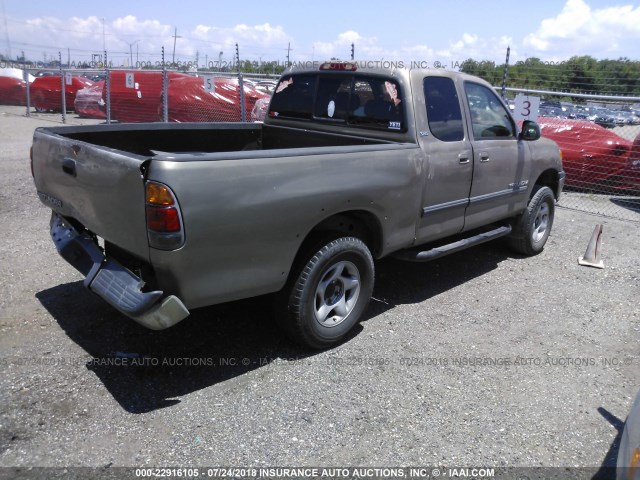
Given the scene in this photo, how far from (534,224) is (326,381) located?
13.0ft

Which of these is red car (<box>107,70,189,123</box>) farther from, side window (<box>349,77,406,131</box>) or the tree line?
side window (<box>349,77,406,131</box>)

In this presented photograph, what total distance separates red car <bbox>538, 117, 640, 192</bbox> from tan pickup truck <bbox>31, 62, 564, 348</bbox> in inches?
195

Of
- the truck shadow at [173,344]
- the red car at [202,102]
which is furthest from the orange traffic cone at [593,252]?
the red car at [202,102]

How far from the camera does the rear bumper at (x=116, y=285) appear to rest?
3.04 metres

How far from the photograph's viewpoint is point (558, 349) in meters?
4.32

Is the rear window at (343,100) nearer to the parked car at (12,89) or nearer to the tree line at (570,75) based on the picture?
the tree line at (570,75)

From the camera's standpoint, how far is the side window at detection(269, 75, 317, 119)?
5207mm

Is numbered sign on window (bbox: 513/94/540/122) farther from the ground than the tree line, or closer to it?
closer to it

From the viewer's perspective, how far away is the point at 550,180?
6711 millimetres

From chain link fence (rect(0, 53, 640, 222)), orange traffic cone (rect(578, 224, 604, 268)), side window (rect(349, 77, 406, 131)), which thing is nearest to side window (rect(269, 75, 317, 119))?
side window (rect(349, 77, 406, 131))

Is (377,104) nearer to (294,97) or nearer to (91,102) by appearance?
(294,97)

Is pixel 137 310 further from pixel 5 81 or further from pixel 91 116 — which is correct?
pixel 5 81

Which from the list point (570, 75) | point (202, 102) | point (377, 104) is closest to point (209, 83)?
point (202, 102)

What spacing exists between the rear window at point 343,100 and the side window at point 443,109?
1.02 feet
